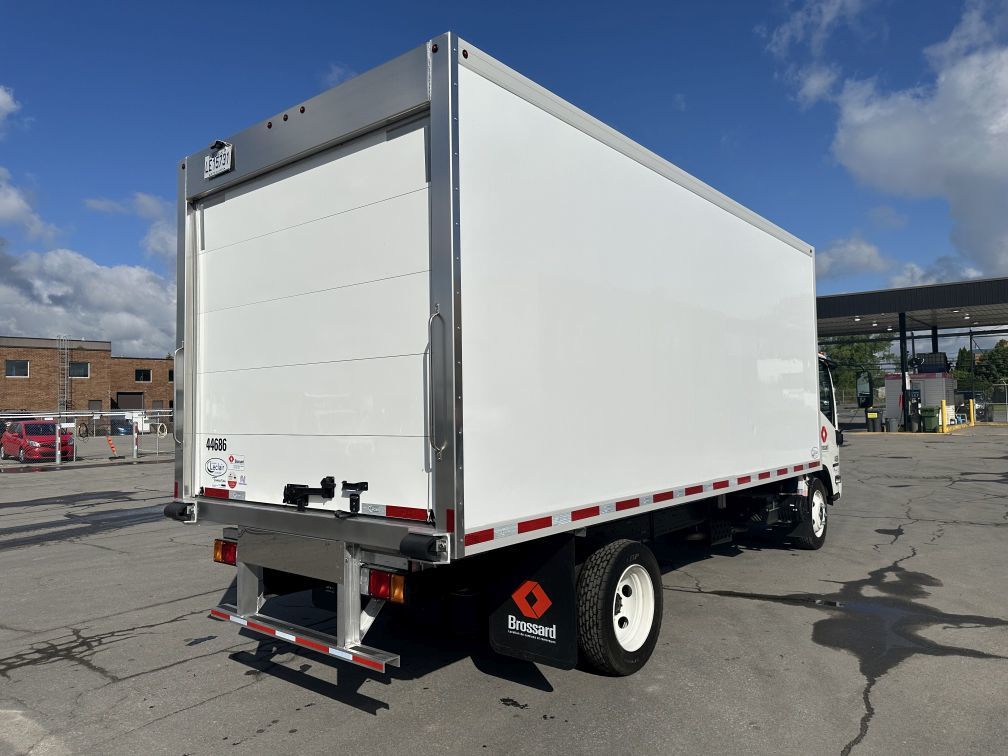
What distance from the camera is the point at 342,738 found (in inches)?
156

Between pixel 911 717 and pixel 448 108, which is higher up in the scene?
pixel 448 108

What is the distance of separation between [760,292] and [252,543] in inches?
212

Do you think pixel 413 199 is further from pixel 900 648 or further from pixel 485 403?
pixel 900 648

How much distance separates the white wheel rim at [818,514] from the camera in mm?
8852

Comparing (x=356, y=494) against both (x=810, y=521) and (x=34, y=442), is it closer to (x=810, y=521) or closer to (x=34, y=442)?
(x=810, y=521)

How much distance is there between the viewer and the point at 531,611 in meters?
4.27

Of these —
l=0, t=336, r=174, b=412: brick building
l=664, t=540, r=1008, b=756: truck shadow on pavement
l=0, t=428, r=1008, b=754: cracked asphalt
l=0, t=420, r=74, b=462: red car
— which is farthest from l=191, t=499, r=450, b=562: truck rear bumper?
l=0, t=336, r=174, b=412: brick building

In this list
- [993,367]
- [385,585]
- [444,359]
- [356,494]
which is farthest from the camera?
[993,367]

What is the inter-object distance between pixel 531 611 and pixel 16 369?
2291 inches

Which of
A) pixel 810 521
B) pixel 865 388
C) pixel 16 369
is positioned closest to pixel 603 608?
pixel 810 521

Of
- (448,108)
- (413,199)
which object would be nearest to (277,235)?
(413,199)

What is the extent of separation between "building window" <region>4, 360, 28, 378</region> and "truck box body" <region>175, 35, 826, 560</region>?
5566cm

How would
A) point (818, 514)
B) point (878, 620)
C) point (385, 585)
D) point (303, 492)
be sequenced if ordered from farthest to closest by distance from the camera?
1. point (818, 514)
2. point (878, 620)
3. point (303, 492)
4. point (385, 585)

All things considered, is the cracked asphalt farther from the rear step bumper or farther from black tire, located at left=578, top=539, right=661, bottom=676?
the rear step bumper
